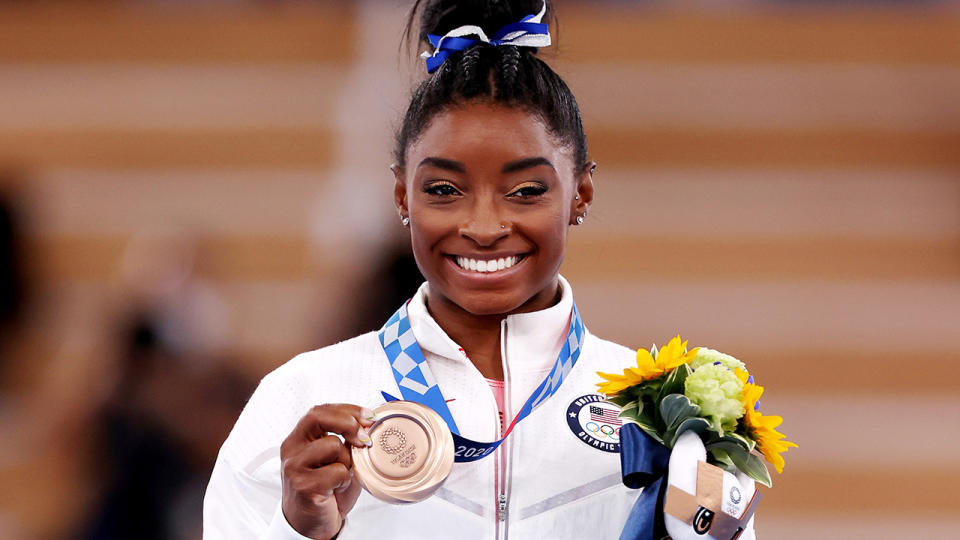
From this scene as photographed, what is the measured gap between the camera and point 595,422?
1.93 m

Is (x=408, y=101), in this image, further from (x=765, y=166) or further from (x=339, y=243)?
(x=765, y=166)

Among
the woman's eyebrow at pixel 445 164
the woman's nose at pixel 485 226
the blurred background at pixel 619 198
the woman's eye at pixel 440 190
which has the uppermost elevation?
the woman's eyebrow at pixel 445 164

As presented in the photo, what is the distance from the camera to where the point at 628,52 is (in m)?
5.64

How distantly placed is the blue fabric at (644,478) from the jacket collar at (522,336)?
0.26 metres

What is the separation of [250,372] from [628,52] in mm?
2337

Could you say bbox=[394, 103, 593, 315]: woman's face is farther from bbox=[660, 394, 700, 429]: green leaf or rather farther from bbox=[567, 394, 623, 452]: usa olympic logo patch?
bbox=[660, 394, 700, 429]: green leaf

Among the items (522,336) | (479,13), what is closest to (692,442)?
(522,336)

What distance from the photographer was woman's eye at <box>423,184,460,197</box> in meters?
1.86

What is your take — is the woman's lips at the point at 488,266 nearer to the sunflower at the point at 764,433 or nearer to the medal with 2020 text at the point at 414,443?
the medal with 2020 text at the point at 414,443

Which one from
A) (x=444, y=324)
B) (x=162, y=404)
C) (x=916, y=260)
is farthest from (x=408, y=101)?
(x=916, y=260)

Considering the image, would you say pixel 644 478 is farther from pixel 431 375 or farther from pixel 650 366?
pixel 431 375

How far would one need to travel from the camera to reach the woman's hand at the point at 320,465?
64.4 inches

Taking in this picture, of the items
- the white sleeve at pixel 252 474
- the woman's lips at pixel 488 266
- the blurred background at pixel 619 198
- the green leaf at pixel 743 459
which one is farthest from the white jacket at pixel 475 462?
the blurred background at pixel 619 198

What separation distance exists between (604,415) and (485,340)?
0.22 meters
